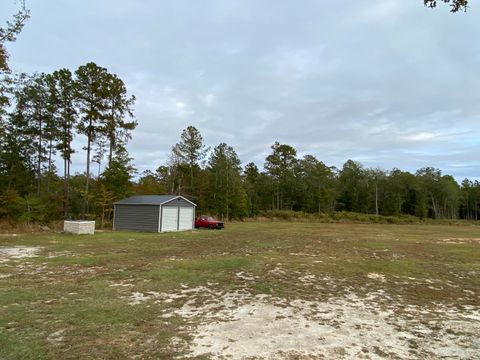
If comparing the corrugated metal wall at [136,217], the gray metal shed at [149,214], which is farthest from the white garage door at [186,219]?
the corrugated metal wall at [136,217]

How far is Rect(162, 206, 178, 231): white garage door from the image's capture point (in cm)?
2370

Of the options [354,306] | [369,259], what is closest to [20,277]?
[354,306]

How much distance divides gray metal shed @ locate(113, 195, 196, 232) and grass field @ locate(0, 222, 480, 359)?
38.7 feet

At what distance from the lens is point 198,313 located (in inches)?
224

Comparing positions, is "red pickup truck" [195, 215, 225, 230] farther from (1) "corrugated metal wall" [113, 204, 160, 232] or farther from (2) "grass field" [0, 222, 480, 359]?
(2) "grass field" [0, 222, 480, 359]

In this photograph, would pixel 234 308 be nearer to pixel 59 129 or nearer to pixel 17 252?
pixel 17 252

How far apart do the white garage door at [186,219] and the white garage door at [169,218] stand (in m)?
0.69

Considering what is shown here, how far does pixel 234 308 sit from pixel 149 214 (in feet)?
61.3

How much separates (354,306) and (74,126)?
2689 cm

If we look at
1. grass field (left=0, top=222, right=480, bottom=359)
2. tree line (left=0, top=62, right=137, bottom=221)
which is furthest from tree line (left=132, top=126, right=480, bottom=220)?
grass field (left=0, top=222, right=480, bottom=359)

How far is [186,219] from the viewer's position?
1042 inches

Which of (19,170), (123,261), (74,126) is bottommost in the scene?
(123,261)

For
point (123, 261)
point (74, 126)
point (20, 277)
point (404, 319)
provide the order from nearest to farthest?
1. point (404, 319)
2. point (20, 277)
3. point (123, 261)
4. point (74, 126)

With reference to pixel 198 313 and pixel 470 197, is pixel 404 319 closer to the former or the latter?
pixel 198 313
